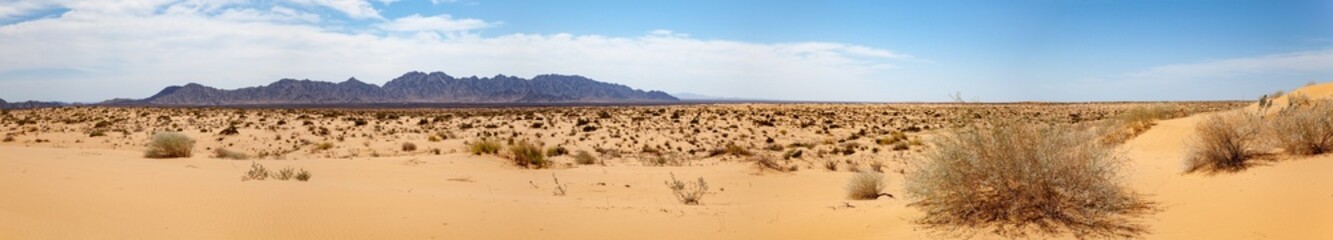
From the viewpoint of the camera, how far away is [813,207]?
10.4m

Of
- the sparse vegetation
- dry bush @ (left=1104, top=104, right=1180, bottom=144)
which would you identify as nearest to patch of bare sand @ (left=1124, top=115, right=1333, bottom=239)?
the sparse vegetation

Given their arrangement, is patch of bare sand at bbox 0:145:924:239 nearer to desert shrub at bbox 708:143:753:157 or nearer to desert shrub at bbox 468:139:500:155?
desert shrub at bbox 468:139:500:155

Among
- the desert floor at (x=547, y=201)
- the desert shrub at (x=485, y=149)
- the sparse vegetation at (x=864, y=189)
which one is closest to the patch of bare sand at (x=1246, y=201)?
the desert floor at (x=547, y=201)

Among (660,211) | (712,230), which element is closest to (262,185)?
(660,211)

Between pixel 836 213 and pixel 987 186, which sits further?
pixel 836 213

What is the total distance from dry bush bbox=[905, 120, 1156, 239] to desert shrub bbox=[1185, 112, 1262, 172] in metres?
2.56

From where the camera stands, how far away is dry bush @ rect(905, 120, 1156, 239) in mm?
7512

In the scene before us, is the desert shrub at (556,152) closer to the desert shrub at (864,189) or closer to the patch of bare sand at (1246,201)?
the desert shrub at (864,189)

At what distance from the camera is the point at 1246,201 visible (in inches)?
318

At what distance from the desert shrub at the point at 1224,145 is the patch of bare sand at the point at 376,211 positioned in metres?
3.83

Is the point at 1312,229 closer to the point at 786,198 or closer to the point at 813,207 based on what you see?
the point at 813,207

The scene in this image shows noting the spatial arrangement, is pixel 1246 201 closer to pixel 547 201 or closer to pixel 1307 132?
pixel 1307 132

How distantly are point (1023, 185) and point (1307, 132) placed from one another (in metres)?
5.29

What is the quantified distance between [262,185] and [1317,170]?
12541 millimetres
